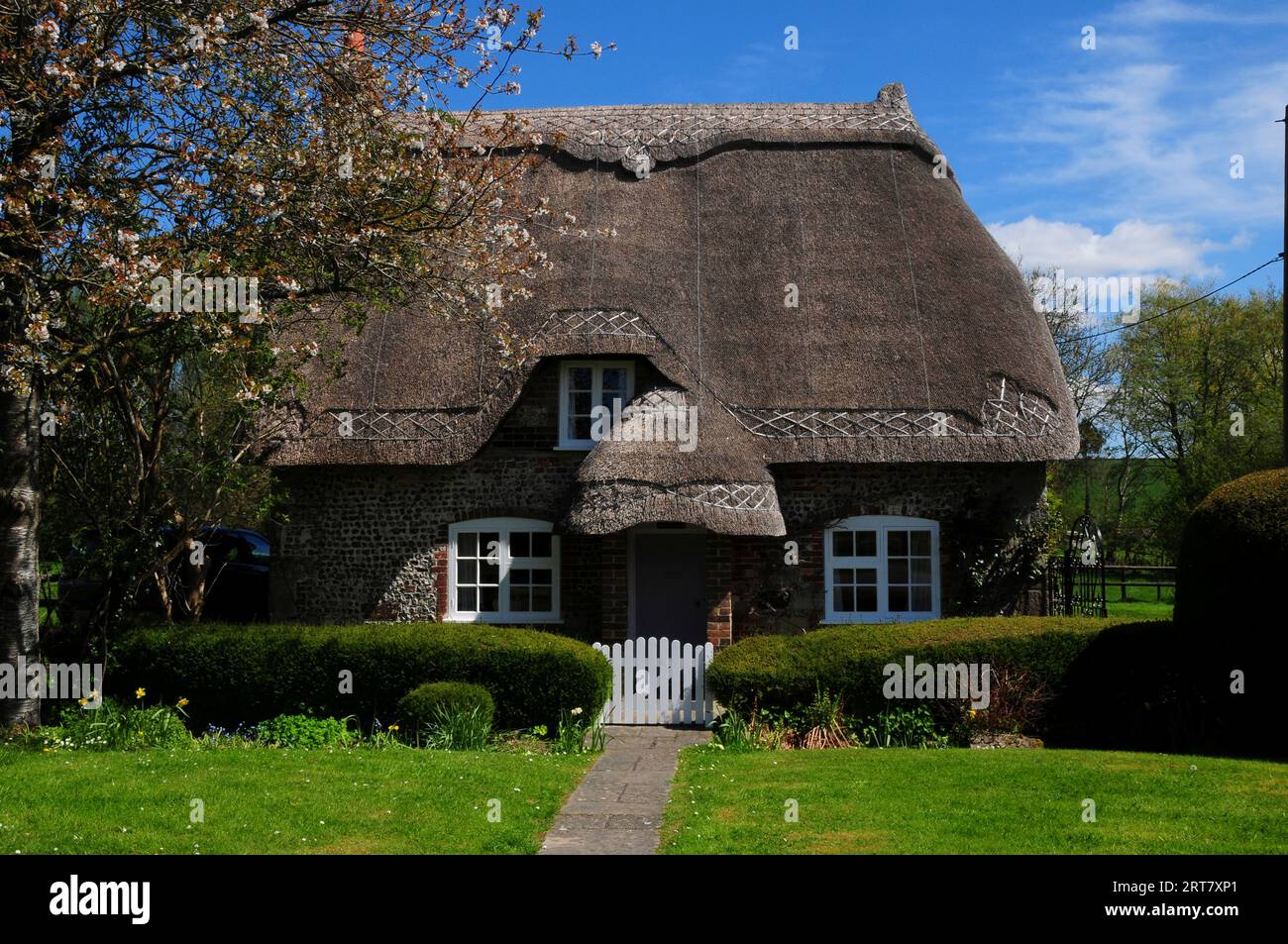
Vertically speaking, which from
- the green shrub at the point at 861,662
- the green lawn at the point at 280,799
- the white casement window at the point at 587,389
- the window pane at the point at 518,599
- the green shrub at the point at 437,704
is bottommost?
the green lawn at the point at 280,799

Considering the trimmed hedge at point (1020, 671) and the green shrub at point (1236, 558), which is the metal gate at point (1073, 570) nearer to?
the trimmed hedge at point (1020, 671)

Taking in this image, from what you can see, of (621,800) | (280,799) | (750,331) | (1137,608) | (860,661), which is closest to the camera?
(280,799)

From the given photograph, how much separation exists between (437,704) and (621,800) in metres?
3.27

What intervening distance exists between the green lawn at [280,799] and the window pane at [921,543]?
6998 mm

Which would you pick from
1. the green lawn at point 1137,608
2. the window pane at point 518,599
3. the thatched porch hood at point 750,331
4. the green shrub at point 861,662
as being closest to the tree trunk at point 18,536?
the thatched porch hood at point 750,331

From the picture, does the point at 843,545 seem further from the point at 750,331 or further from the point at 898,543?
the point at 750,331

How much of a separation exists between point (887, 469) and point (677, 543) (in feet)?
9.98

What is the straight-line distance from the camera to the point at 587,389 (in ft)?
52.3

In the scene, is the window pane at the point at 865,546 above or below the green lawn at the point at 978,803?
above

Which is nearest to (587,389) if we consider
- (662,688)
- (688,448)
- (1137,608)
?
(688,448)

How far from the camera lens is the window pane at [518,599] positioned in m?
15.8

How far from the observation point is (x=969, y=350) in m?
15.9

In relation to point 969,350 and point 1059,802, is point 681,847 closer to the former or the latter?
point 1059,802
